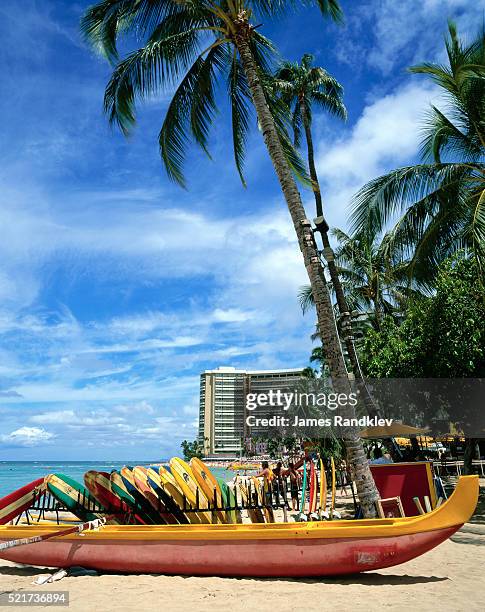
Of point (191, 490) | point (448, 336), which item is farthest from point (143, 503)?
point (448, 336)

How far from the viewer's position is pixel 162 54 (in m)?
9.25

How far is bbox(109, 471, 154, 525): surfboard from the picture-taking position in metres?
6.70

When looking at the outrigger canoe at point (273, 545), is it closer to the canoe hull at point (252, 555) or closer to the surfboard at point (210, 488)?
the canoe hull at point (252, 555)

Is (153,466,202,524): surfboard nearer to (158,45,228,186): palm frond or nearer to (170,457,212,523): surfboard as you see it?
(170,457,212,523): surfboard

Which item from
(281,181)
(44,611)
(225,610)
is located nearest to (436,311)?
(281,181)

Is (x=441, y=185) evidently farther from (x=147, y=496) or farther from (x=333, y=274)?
(x=147, y=496)

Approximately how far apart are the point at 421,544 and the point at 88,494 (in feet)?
15.6

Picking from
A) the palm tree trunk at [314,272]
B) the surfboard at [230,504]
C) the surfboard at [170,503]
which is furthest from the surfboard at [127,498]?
the palm tree trunk at [314,272]

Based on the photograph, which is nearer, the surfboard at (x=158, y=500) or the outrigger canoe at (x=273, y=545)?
the outrigger canoe at (x=273, y=545)

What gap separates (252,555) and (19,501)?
401 centimetres

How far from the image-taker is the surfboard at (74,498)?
22.8 ft

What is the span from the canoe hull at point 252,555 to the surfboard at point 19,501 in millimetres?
1146

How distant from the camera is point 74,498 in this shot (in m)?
7.02

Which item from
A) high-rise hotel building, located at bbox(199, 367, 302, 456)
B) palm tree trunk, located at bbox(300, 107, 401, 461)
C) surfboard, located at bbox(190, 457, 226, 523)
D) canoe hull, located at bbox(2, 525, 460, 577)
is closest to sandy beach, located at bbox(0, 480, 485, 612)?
canoe hull, located at bbox(2, 525, 460, 577)
